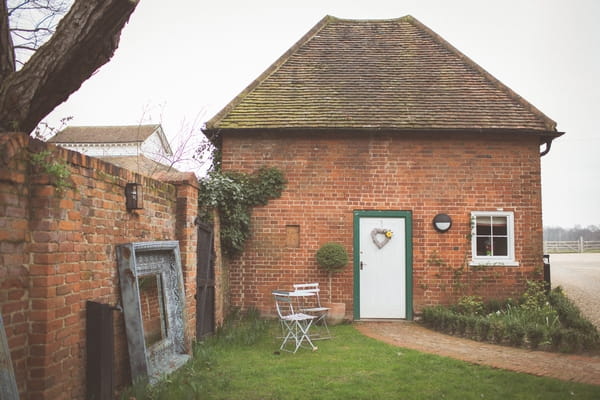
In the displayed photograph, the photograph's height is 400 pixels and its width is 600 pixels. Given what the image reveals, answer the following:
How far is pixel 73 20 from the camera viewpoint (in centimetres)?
422

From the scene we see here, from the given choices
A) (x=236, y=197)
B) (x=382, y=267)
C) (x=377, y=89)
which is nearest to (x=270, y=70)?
(x=377, y=89)

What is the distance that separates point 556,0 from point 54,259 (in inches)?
487

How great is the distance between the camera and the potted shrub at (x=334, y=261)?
31.4 ft

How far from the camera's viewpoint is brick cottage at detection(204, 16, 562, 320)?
33.3ft

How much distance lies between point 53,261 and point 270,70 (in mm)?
9195

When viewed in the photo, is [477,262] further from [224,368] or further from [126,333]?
[126,333]

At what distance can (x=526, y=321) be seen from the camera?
27.4 feet

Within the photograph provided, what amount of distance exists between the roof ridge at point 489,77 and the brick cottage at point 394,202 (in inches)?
6.3

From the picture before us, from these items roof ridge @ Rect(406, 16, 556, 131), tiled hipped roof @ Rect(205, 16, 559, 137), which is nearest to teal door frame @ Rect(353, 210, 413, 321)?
tiled hipped roof @ Rect(205, 16, 559, 137)

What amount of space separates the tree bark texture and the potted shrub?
21.4 feet

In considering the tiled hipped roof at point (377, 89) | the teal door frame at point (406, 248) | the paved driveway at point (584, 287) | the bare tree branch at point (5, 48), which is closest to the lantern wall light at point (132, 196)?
the bare tree branch at point (5, 48)

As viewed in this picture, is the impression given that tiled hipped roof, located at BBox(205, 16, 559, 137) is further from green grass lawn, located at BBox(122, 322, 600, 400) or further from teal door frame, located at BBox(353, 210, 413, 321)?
green grass lawn, located at BBox(122, 322, 600, 400)

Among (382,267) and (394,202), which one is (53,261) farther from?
(394,202)

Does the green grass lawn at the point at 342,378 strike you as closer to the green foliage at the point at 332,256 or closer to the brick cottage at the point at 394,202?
the green foliage at the point at 332,256
